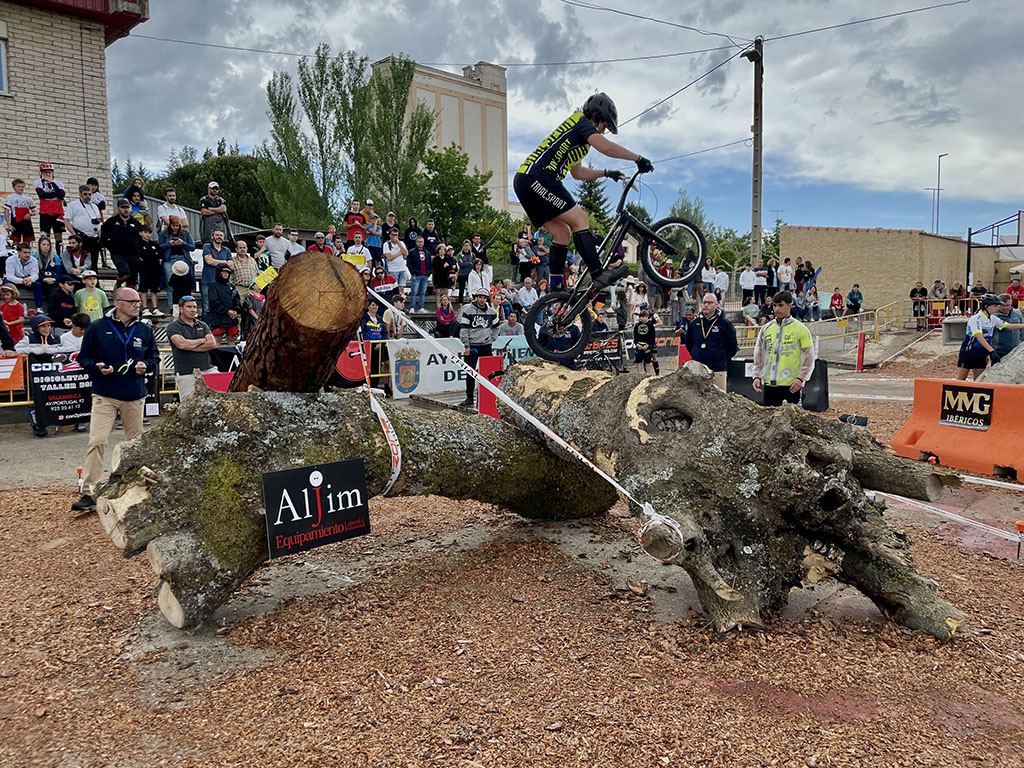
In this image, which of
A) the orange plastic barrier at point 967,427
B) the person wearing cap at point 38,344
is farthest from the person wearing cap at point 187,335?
the orange plastic barrier at point 967,427

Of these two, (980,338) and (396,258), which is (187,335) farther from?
(980,338)

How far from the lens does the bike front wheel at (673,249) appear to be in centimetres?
642

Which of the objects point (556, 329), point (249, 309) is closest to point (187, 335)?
point (249, 309)

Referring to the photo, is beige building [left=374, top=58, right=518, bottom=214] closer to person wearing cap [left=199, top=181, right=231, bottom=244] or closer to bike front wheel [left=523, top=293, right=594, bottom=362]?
person wearing cap [left=199, top=181, right=231, bottom=244]

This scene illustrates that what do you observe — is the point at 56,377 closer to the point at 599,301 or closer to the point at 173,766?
the point at 599,301

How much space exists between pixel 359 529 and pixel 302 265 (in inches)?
63.4

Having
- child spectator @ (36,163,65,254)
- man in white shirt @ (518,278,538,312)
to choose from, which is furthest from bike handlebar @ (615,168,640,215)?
child spectator @ (36,163,65,254)

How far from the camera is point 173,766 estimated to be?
2.68 m

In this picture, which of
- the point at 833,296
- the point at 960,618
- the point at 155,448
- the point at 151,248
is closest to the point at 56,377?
the point at 151,248

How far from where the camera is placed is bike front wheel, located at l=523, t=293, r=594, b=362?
6.06m

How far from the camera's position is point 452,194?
36375 millimetres

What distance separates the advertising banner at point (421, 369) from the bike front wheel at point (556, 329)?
221 inches

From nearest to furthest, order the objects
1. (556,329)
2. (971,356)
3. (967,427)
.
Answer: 1. (556,329)
2. (967,427)
3. (971,356)

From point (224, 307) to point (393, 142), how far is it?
25.1 meters
